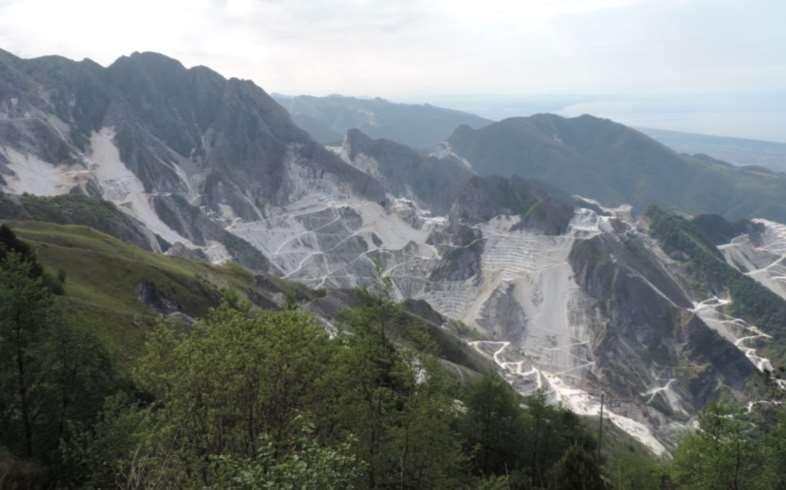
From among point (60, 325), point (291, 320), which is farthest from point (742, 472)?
point (60, 325)

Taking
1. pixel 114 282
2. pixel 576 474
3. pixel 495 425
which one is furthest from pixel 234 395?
pixel 114 282

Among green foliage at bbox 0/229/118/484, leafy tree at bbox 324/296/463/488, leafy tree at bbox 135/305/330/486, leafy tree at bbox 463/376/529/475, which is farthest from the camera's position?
leafy tree at bbox 463/376/529/475

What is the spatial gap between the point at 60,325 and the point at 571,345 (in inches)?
7386

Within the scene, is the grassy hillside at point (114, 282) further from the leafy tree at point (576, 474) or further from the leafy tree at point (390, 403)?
the leafy tree at point (576, 474)

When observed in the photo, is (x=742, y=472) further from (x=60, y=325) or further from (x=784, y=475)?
(x=60, y=325)

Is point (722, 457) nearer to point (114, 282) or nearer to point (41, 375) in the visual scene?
point (41, 375)

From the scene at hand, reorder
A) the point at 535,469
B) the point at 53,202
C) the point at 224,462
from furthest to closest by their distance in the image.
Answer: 1. the point at 53,202
2. the point at 535,469
3. the point at 224,462

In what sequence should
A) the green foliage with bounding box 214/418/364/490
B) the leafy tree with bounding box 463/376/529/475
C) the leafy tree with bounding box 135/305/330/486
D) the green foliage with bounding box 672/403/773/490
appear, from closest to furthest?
1. the green foliage with bounding box 214/418/364/490
2. the leafy tree with bounding box 135/305/330/486
3. the green foliage with bounding box 672/403/773/490
4. the leafy tree with bounding box 463/376/529/475

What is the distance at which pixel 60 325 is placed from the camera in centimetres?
3017

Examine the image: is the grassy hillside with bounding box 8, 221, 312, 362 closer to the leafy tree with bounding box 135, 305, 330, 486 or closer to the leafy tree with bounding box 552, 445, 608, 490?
the leafy tree with bounding box 135, 305, 330, 486

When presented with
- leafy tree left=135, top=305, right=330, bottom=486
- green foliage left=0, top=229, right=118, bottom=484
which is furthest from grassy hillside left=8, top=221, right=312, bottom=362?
leafy tree left=135, top=305, right=330, bottom=486

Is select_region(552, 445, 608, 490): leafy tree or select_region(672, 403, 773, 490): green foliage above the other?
select_region(672, 403, 773, 490): green foliage

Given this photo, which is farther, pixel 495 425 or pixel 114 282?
pixel 114 282

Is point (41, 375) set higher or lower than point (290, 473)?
lower
